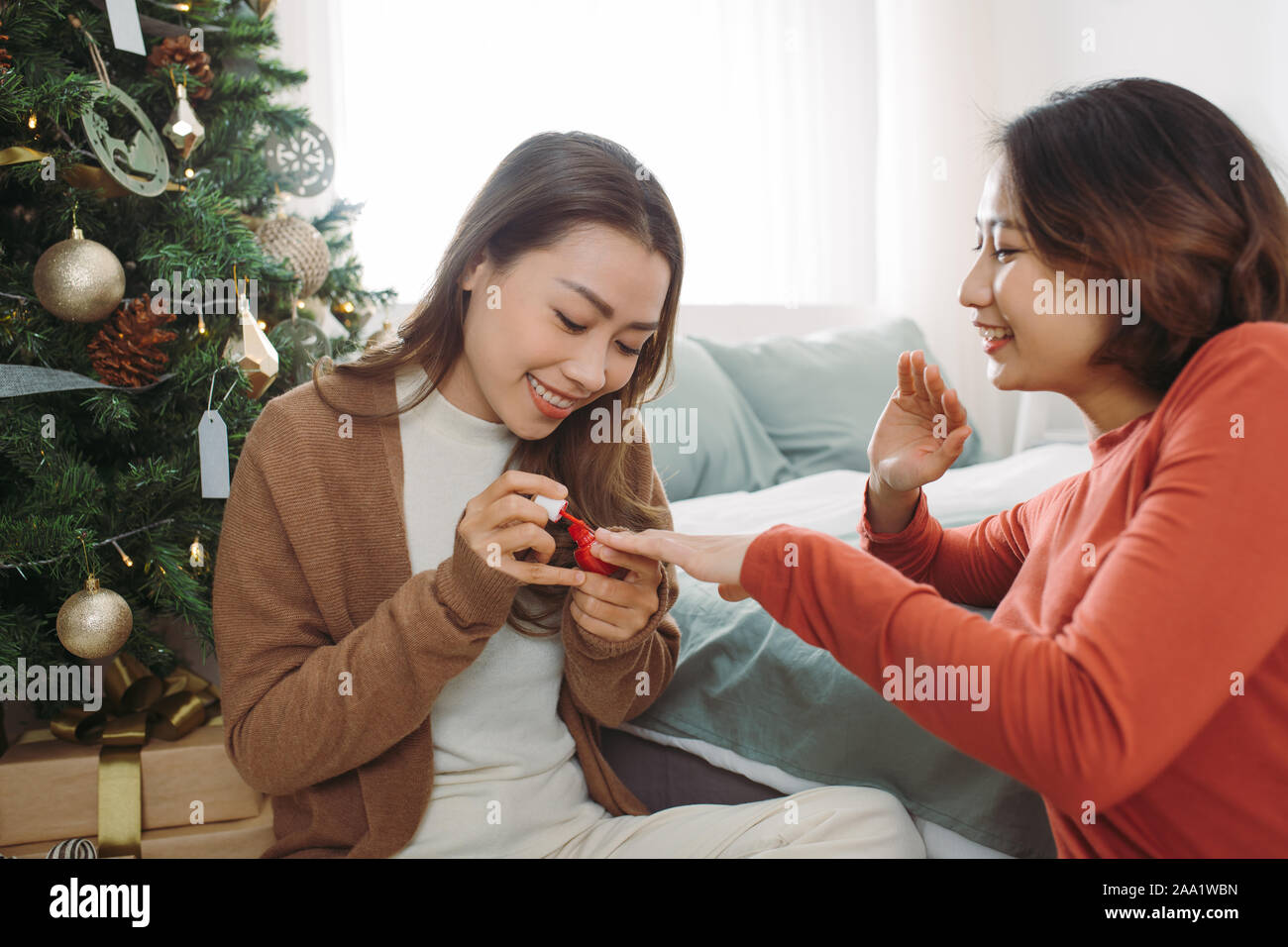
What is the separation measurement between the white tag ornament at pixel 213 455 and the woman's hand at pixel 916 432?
81 centimetres

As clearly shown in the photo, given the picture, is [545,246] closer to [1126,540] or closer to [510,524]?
[510,524]

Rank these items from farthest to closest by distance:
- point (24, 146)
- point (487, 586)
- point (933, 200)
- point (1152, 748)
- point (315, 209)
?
point (933, 200) → point (315, 209) → point (24, 146) → point (487, 586) → point (1152, 748)

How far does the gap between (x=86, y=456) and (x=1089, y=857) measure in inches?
54.3

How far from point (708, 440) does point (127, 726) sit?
1167 millimetres

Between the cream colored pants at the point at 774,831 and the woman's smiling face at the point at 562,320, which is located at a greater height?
the woman's smiling face at the point at 562,320

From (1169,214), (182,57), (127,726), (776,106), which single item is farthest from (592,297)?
(776,106)

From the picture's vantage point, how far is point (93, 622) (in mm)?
1217

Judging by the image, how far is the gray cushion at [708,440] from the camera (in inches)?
74.7

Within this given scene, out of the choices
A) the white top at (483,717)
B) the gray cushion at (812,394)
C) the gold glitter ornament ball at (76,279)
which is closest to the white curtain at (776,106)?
the gray cushion at (812,394)

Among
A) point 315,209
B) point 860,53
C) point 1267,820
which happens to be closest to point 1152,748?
point 1267,820

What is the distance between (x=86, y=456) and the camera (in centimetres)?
139

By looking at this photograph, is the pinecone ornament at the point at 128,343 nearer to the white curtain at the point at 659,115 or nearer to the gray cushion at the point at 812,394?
the white curtain at the point at 659,115

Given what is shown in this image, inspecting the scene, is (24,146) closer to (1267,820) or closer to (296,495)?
(296,495)

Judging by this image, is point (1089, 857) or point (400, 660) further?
point (400, 660)
